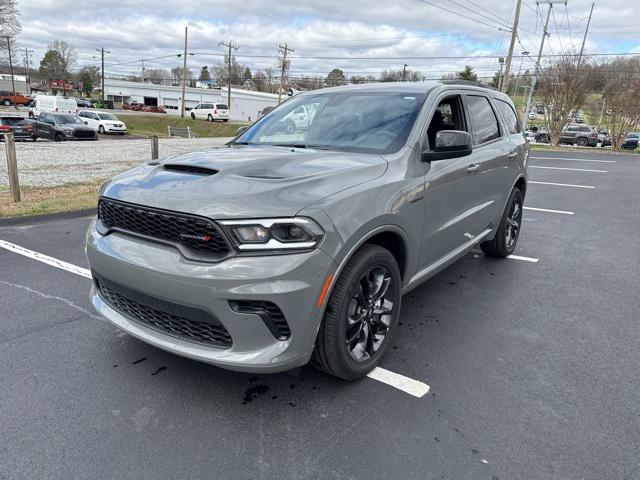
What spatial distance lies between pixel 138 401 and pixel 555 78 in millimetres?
33005

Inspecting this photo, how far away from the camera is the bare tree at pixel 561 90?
28.4 metres

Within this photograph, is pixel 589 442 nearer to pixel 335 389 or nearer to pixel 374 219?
pixel 335 389

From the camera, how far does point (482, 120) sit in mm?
4418

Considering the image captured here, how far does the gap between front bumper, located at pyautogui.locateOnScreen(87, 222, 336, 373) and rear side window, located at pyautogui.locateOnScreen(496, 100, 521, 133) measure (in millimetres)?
3684

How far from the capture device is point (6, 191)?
838 cm

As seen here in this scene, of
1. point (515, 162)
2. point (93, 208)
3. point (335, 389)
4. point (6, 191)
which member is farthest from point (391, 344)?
point (6, 191)

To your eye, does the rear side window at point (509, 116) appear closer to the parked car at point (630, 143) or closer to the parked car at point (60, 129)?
the parked car at point (60, 129)

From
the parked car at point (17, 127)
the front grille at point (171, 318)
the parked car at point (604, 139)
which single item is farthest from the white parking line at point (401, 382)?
the parked car at point (604, 139)

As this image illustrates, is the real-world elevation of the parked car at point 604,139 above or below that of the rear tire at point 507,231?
→ above

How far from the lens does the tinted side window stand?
4.17 m

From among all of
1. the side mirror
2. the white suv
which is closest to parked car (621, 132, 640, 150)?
the white suv

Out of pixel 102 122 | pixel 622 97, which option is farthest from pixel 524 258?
pixel 102 122

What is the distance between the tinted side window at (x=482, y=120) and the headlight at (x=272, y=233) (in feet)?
8.18

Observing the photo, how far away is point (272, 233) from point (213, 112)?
151 feet
